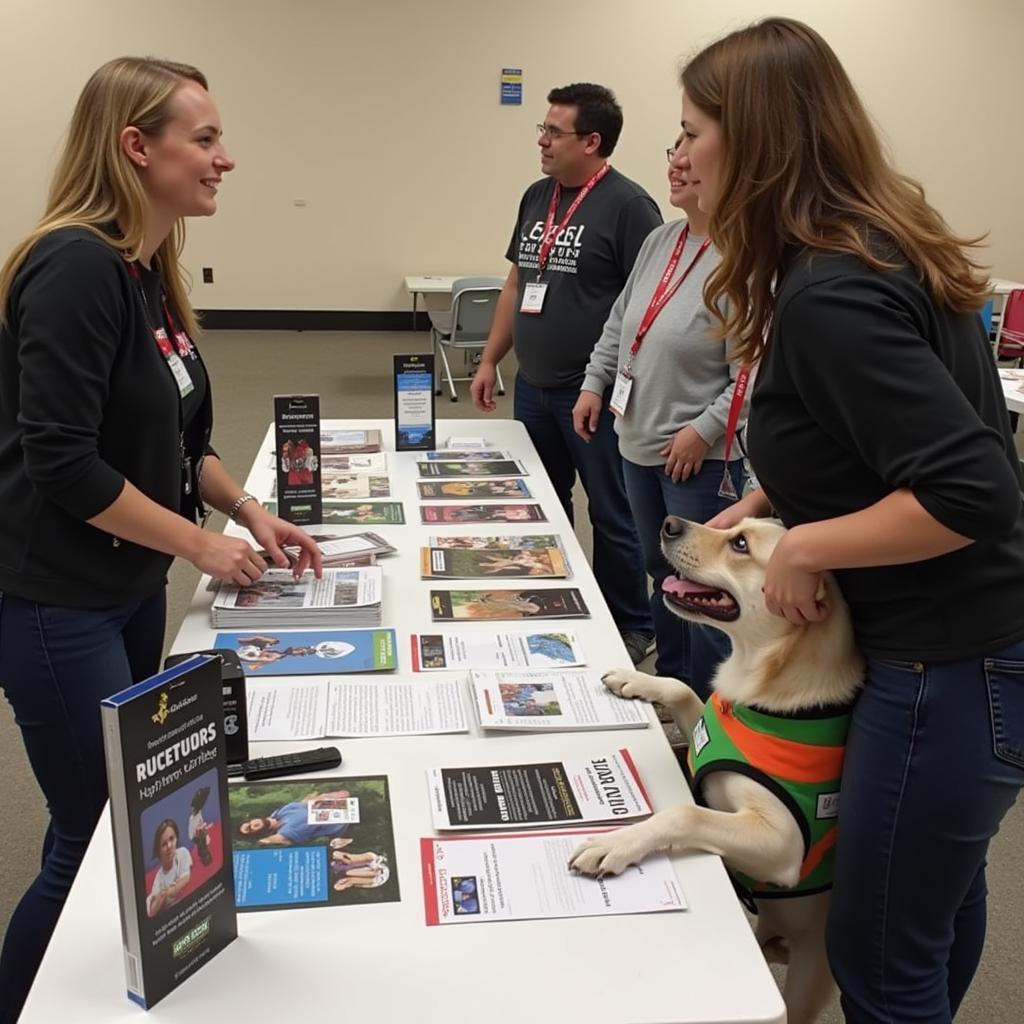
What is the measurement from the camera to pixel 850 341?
1.03 meters

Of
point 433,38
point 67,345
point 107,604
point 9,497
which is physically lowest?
point 107,604

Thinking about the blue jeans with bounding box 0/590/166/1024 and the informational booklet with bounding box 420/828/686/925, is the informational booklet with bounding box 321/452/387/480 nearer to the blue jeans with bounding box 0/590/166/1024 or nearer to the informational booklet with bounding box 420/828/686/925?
the blue jeans with bounding box 0/590/166/1024

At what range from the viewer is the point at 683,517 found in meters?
2.38

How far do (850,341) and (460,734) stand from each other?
733 millimetres

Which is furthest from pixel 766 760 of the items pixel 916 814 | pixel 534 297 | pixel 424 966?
pixel 534 297

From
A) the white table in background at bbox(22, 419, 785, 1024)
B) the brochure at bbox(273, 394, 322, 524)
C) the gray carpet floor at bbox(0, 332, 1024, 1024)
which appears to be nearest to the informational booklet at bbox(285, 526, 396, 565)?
the brochure at bbox(273, 394, 322, 524)

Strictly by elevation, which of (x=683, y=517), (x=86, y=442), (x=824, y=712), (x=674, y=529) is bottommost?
(x=683, y=517)

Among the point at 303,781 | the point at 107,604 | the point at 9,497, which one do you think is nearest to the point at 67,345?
the point at 9,497

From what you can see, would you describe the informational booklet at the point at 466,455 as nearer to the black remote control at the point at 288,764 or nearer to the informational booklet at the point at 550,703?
the informational booklet at the point at 550,703

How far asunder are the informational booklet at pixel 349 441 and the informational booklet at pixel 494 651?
1161 millimetres

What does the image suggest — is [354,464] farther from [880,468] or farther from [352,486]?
[880,468]

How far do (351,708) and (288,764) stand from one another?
0.18 meters

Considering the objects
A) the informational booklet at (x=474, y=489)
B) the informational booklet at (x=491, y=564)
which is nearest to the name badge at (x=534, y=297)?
the informational booklet at (x=474, y=489)

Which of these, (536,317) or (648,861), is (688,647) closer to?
(536,317)
